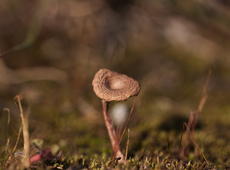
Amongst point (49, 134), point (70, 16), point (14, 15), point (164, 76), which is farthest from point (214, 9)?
point (14, 15)

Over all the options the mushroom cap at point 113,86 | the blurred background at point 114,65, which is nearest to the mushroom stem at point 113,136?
the mushroom cap at point 113,86

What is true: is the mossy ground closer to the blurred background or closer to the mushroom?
the blurred background

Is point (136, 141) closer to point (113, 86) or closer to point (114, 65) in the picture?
point (113, 86)

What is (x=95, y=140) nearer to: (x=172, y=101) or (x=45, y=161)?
(x=45, y=161)

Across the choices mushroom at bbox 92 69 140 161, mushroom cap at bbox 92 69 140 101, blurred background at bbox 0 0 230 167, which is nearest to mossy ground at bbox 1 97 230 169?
blurred background at bbox 0 0 230 167

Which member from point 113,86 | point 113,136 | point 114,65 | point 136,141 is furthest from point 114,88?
point 114,65

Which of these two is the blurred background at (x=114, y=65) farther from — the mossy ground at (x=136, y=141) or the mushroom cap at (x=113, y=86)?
the mushroom cap at (x=113, y=86)
